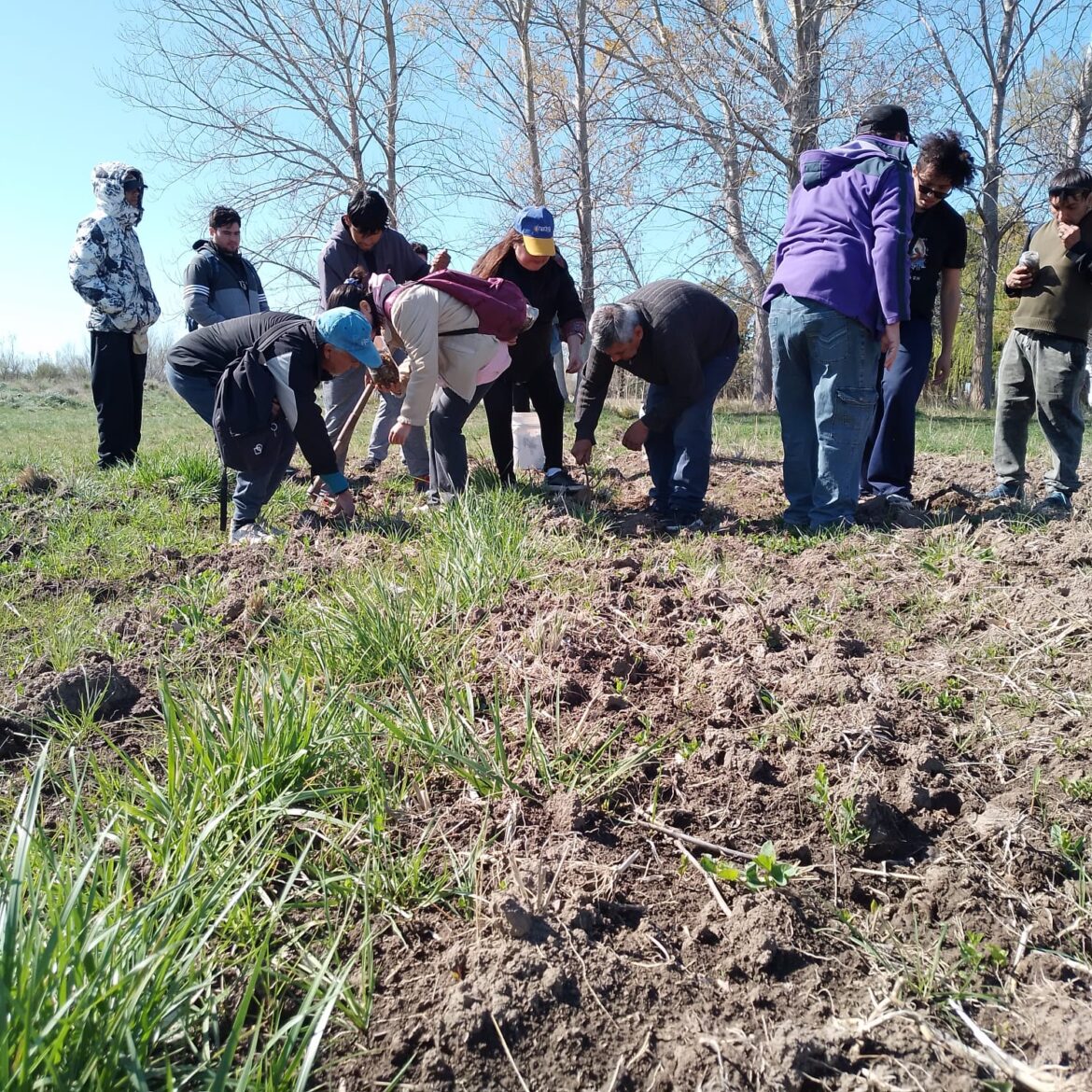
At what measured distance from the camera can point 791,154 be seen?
12.0 meters

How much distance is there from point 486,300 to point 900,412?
2307mm

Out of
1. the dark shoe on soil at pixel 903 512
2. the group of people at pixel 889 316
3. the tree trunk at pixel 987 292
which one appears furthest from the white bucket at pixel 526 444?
the tree trunk at pixel 987 292

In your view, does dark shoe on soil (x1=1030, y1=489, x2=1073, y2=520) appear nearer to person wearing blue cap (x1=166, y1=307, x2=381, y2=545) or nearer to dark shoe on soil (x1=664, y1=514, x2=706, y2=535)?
dark shoe on soil (x1=664, y1=514, x2=706, y2=535)

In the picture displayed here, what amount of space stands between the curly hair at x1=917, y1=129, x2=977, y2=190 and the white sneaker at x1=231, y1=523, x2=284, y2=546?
12.0ft

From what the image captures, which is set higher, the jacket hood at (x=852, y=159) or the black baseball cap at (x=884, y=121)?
the black baseball cap at (x=884, y=121)

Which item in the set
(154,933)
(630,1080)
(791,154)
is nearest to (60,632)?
(154,933)

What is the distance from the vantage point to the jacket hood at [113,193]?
540cm

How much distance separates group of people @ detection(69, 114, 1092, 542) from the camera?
3678 millimetres

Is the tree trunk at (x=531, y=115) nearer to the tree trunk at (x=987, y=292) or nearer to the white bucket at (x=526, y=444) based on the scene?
the tree trunk at (x=987, y=292)

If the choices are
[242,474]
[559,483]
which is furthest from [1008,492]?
[242,474]

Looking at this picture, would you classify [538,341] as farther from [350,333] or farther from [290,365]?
[290,365]

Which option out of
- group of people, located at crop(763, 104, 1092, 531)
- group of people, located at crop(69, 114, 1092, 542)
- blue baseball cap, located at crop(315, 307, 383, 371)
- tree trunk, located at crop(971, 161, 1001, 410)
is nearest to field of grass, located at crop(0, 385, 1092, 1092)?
group of people, located at crop(763, 104, 1092, 531)

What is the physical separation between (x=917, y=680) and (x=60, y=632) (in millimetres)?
2815

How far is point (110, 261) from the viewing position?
18.0 ft
